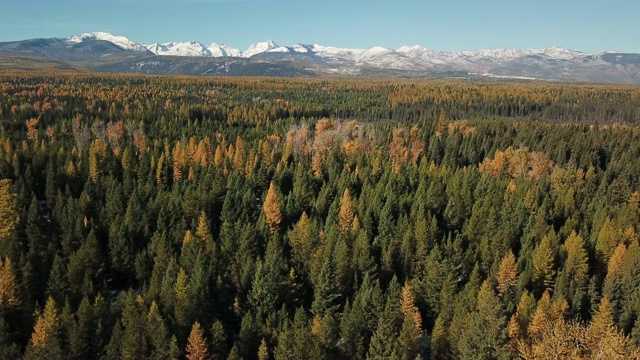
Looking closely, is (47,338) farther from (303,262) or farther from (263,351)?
(303,262)

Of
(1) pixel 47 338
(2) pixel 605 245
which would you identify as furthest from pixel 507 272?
(1) pixel 47 338

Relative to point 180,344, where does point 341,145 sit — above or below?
above

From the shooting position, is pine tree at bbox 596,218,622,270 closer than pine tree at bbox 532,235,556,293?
No

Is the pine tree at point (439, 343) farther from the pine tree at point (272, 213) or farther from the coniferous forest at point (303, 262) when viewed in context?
the pine tree at point (272, 213)

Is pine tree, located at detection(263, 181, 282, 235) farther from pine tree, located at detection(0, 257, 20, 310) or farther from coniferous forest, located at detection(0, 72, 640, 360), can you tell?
pine tree, located at detection(0, 257, 20, 310)

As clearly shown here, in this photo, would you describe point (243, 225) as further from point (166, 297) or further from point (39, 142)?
point (39, 142)

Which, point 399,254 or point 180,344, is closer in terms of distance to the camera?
point 180,344

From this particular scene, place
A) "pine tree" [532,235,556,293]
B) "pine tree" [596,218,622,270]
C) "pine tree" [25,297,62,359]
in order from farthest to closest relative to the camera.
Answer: "pine tree" [596,218,622,270]
"pine tree" [532,235,556,293]
"pine tree" [25,297,62,359]

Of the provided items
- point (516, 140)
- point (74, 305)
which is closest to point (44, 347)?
point (74, 305)

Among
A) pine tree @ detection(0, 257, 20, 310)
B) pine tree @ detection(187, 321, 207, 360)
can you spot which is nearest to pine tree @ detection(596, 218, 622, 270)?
pine tree @ detection(187, 321, 207, 360)
